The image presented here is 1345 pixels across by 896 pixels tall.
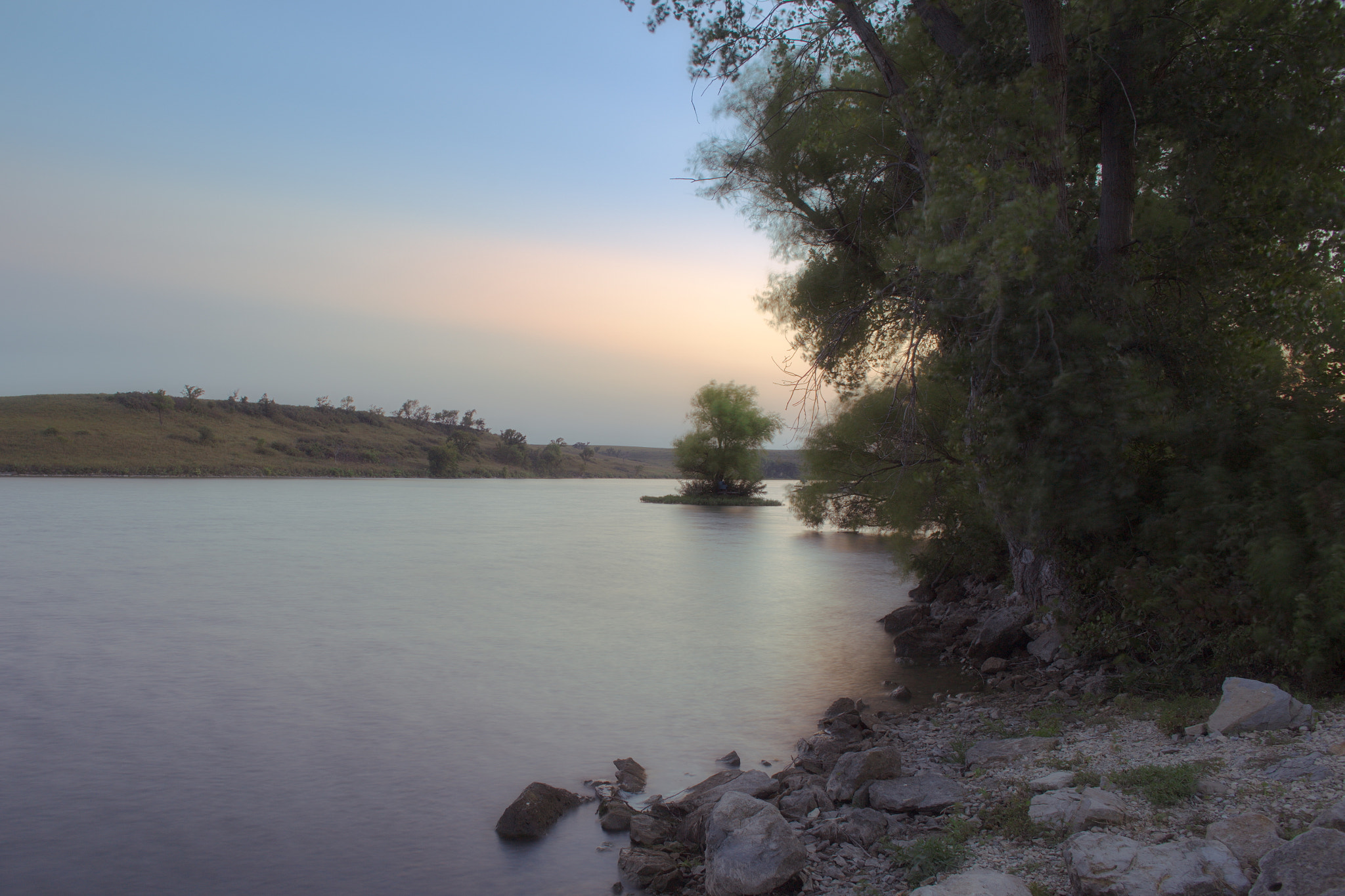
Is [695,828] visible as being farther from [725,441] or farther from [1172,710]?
[725,441]

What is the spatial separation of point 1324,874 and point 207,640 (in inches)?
536

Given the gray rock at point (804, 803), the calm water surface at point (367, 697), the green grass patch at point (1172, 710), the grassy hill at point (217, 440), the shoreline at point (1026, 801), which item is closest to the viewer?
the shoreline at point (1026, 801)

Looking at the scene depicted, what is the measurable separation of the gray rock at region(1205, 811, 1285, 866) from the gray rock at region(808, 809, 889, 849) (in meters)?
1.75

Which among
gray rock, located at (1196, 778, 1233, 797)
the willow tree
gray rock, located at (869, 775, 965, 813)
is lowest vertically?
gray rock, located at (869, 775, 965, 813)

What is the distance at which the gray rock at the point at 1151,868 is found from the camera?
350 cm

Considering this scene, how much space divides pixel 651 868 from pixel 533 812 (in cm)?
127

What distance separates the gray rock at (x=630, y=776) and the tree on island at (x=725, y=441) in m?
53.8

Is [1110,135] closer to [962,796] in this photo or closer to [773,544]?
[962,796]

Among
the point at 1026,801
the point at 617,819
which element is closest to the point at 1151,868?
the point at 1026,801

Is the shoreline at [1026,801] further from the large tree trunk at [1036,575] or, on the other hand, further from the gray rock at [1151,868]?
the large tree trunk at [1036,575]

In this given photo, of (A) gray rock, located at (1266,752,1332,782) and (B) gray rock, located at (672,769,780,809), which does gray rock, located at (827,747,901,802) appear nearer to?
(B) gray rock, located at (672,769,780,809)

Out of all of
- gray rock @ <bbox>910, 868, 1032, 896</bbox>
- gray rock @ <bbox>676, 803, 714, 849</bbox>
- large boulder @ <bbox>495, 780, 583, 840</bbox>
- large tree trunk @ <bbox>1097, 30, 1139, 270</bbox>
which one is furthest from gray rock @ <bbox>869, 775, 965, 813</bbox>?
large tree trunk @ <bbox>1097, 30, 1139, 270</bbox>

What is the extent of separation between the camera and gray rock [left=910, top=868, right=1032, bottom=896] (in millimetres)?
3748

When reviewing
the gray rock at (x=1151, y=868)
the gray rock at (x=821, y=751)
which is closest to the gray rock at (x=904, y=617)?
the gray rock at (x=821, y=751)
